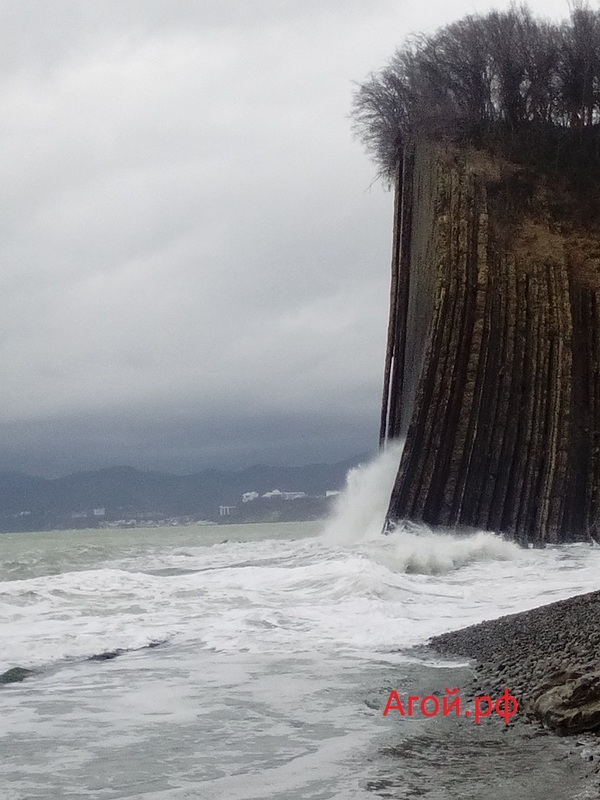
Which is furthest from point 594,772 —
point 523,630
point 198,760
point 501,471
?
point 501,471

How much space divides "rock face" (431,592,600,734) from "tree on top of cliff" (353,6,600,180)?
17.6m

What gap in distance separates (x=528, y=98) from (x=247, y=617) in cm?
1850

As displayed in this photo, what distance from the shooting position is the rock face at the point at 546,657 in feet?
19.7

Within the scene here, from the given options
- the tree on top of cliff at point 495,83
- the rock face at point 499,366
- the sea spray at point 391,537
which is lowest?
the sea spray at point 391,537

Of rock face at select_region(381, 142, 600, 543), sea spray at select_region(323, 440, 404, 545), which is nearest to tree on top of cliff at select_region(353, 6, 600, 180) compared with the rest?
rock face at select_region(381, 142, 600, 543)

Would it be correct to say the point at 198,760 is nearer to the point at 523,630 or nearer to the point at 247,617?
the point at 523,630

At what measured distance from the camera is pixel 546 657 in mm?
7645

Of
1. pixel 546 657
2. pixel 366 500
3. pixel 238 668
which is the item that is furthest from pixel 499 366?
pixel 546 657

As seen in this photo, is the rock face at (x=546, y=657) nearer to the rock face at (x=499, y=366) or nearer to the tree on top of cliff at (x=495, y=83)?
the rock face at (x=499, y=366)

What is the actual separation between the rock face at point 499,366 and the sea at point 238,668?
345 cm

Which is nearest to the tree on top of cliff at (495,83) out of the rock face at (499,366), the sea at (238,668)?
the rock face at (499,366)

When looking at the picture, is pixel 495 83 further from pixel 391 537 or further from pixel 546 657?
pixel 546 657

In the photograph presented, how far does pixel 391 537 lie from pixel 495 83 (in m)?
12.3

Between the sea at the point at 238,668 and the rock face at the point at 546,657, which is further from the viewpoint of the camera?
the rock face at the point at 546,657
